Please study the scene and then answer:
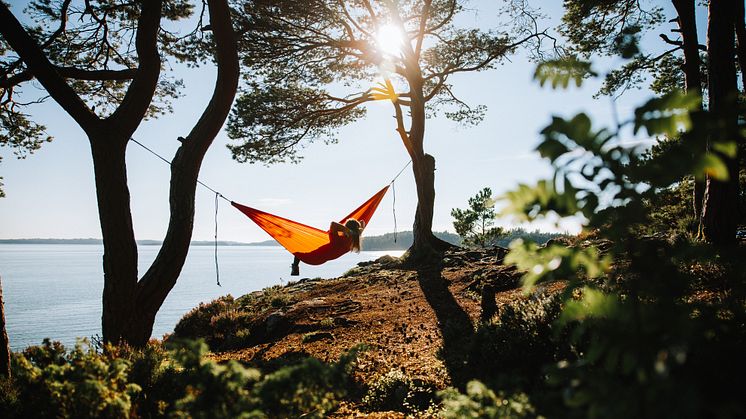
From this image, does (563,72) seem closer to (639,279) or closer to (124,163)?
(639,279)

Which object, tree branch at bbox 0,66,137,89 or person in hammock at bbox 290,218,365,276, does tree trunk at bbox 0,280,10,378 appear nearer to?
tree branch at bbox 0,66,137,89

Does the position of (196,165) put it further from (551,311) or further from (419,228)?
(419,228)

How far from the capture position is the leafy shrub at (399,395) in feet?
8.79

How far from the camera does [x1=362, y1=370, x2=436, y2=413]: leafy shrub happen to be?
2.68 metres

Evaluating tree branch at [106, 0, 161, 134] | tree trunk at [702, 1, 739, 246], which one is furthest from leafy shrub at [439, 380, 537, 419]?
tree trunk at [702, 1, 739, 246]

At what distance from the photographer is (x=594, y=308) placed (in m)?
0.83

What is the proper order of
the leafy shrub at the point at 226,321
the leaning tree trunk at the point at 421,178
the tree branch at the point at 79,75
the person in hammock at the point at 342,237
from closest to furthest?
the tree branch at the point at 79,75
the leafy shrub at the point at 226,321
the person in hammock at the point at 342,237
the leaning tree trunk at the point at 421,178

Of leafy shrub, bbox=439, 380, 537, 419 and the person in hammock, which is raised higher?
the person in hammock

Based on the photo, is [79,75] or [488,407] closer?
[488,407]

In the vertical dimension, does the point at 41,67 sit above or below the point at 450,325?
above

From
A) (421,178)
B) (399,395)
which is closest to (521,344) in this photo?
(399,395)

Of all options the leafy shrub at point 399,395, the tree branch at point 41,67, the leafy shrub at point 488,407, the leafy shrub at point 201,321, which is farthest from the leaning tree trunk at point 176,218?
the leafy shrub at point 488,407

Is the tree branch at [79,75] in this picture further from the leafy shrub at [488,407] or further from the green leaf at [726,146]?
the green leaf at [726,146]

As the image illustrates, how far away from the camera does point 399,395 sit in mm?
2783
